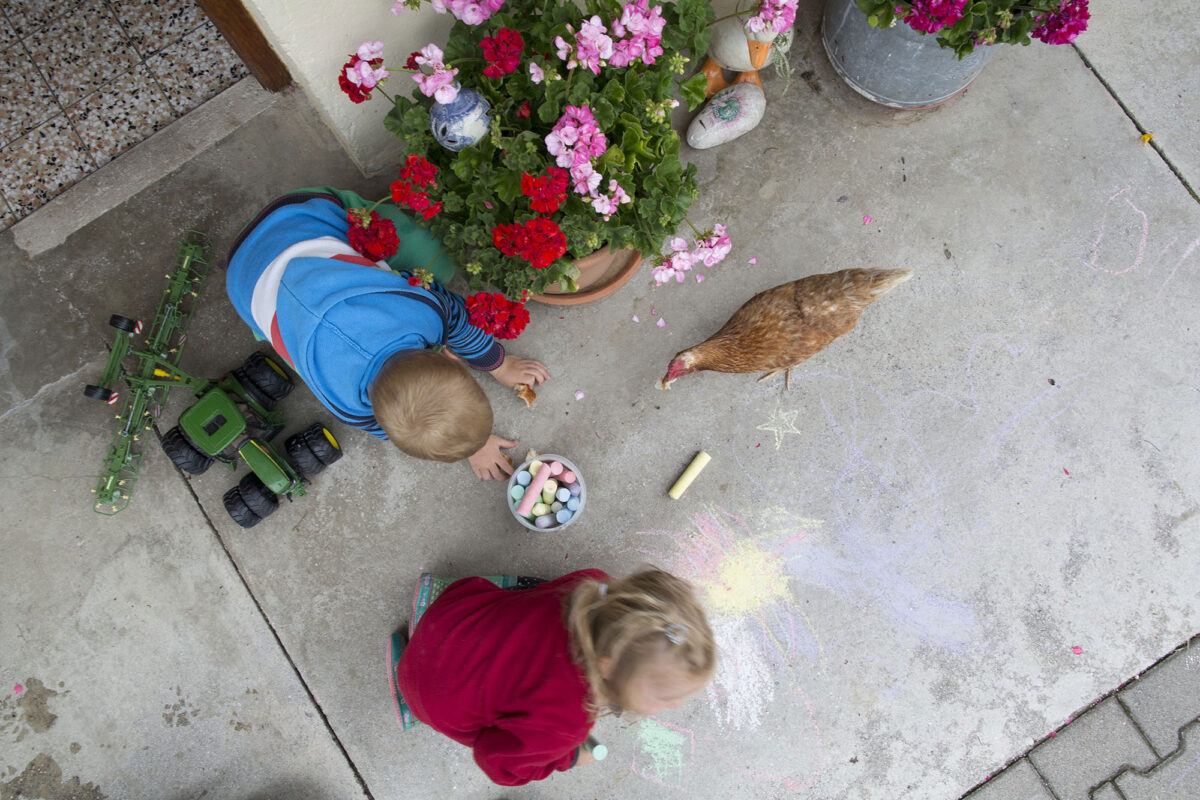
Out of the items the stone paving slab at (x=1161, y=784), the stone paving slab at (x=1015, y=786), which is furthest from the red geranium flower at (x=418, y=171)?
the stone paving slab at (x=1161, y=784)

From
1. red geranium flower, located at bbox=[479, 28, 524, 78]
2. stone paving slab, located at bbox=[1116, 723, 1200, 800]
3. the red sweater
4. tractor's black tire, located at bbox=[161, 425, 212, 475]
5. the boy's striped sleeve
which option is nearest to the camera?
red geranium flower, located at bbox=[479, 28, 524, 78]

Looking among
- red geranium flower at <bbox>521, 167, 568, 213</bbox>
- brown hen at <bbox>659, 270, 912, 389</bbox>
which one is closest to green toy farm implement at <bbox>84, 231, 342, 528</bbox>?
red geranium flower at <bbox>521, 167, 568, 213</bbox>

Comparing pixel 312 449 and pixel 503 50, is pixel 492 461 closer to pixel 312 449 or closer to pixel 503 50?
pixel 312 449

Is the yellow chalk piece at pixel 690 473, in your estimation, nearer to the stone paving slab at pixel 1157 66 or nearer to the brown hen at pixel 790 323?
the brown hen at pixel 790 323

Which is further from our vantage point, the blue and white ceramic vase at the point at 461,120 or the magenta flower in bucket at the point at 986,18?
the magenta flower in bucket at the point at 986,18

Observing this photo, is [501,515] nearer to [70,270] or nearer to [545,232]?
[545,232]

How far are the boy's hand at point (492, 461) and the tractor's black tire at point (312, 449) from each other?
0.51 meters

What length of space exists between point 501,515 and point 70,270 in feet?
6.34

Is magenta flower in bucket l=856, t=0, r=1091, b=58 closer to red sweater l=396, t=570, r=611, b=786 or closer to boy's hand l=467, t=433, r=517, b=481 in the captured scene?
boy's hand l=467, t=433, r=517, b=481

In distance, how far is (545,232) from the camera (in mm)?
1549

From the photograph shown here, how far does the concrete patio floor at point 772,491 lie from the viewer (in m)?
2.42

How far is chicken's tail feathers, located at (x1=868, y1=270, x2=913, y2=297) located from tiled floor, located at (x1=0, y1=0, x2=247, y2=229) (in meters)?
2.53

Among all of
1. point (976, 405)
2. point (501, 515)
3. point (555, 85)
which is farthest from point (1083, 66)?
point (501, 515)

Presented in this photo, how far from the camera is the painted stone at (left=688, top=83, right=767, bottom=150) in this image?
2.39 meters
